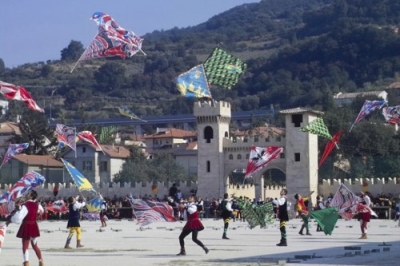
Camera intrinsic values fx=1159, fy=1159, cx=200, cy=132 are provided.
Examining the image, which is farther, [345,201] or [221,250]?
[345,201]

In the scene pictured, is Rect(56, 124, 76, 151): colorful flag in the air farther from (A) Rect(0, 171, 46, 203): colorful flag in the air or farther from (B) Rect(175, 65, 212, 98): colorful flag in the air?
(A) Rect(0, 171, 46, 203): colorful flag in the air

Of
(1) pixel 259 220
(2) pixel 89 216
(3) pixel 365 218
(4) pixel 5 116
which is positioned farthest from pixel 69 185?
(4) pixel 5 116

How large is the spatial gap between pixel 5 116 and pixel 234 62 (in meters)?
115

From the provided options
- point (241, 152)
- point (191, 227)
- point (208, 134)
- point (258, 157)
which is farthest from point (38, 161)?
point (191, 227)

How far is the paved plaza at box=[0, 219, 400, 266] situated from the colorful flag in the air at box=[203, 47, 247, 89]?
24375mm

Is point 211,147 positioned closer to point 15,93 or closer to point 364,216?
point 364,216

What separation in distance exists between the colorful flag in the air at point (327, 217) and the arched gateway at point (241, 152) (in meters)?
39.1

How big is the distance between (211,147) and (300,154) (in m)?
6.99

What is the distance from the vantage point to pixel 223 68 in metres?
63.7

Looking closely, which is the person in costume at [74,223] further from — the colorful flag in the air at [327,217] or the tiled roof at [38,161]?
the tiled roof at [38,161]

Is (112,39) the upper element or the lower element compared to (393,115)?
upper

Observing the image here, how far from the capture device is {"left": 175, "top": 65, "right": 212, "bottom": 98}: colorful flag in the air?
2437 inches

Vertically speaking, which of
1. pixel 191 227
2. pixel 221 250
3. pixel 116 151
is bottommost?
pixel 221 250

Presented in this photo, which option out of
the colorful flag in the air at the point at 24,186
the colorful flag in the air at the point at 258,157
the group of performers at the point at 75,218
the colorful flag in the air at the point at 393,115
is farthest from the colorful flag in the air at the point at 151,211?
the colorful flag in the air at the point at 258,157
